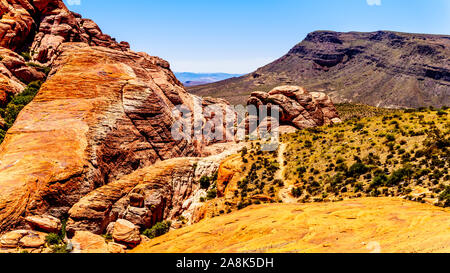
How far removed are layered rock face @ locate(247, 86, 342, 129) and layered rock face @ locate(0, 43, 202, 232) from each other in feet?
77.5

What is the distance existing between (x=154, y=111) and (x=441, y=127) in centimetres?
4002

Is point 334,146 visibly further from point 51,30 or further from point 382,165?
point 51,30

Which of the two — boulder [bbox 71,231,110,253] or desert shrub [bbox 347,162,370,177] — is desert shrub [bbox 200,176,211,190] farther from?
desert shrub [bbox 347,162,370,177]

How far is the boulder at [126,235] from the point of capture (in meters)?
23.5

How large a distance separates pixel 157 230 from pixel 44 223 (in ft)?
33.5

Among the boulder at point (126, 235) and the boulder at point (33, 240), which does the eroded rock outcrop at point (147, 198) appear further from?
the boulder at point (33, 240)

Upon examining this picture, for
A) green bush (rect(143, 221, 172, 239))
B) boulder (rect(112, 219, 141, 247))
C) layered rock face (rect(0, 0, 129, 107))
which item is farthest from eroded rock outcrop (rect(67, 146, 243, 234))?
layered rock face (rect(0, 0, 129, 107))

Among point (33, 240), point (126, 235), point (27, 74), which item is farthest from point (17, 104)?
point (126, 235)

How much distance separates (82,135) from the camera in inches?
1168

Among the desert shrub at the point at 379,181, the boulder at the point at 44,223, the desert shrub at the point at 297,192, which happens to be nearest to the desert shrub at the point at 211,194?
the desert shrub at the point at 297,192

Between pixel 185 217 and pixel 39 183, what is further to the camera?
pixel 185 217

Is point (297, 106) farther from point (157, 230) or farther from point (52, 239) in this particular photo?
point (52, 239)
